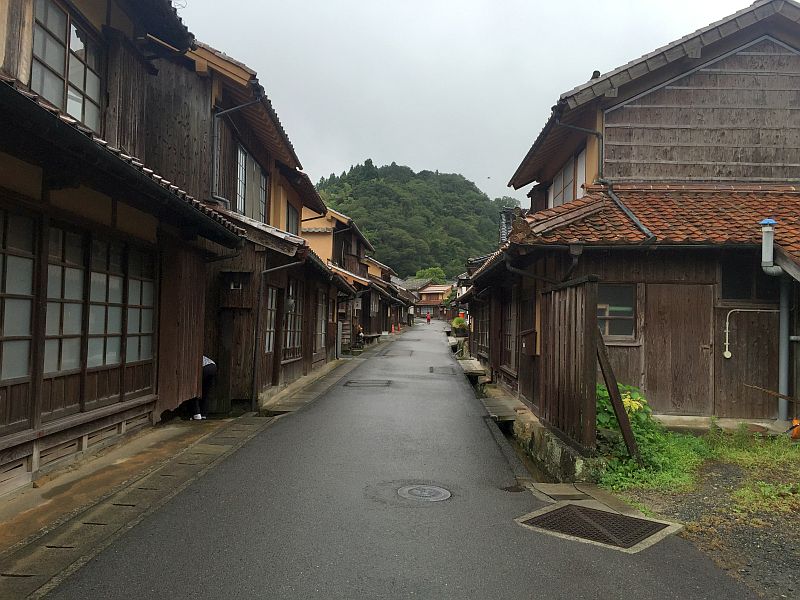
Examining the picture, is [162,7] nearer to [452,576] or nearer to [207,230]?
[207,230]

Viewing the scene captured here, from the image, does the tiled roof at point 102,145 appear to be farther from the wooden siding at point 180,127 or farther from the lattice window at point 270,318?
the lattice window at point 270,318

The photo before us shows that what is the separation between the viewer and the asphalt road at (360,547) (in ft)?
12.2

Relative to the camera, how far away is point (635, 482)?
6055mm

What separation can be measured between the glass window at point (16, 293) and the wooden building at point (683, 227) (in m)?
5.91

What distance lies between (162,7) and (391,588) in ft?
25.7

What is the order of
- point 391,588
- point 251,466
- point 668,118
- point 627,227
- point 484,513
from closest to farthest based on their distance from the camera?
point 391,588 < point 484,513 < point 251,466 < point 627,227 < point 668,118

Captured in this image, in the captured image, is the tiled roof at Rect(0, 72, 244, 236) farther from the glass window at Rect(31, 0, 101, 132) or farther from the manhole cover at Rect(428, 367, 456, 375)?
the manhole cover at Rect(428, 367, 456, 375)

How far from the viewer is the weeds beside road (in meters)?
4.20

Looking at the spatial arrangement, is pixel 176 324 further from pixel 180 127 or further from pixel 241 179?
pixel 241 179

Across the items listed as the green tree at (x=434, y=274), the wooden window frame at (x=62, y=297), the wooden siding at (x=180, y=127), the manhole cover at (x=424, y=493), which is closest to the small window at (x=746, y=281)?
the manhole cover at (x=424, y=493)

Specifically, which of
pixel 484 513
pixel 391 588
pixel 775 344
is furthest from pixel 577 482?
pixel 775 344

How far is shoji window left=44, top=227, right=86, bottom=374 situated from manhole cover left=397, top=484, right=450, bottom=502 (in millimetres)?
4089

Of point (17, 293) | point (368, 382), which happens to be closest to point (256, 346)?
point (17, 293)

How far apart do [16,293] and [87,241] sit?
1.39 meters
